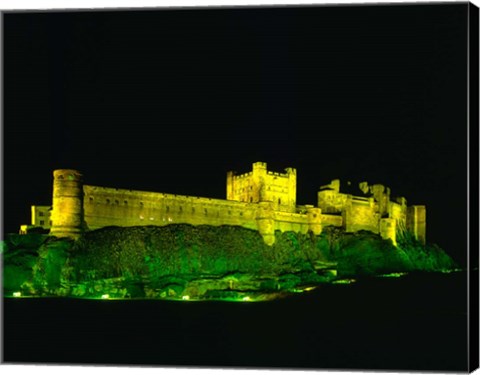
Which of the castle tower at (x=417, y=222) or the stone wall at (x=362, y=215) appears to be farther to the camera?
the stone wall at (x=362, y=215)

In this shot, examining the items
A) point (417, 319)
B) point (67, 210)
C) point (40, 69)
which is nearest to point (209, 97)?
point (40, 69)

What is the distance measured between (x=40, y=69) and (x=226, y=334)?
17.0 feet

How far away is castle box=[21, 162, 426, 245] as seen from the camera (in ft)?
51.2

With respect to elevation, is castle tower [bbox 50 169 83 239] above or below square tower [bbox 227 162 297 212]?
below

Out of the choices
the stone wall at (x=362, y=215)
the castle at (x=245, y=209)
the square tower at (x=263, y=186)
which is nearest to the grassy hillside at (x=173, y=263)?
the castle at (x=245, y=209)

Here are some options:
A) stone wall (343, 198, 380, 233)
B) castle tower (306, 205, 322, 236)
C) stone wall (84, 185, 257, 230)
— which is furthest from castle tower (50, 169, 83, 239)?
stone wall (343, 198, 380, 233)

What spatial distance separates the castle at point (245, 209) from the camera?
15.6 metres

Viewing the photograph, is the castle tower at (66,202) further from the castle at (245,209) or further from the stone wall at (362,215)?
the stone wall at (362,215)

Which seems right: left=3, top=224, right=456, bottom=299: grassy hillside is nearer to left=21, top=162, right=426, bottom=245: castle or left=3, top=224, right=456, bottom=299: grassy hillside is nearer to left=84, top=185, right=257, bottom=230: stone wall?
left=21, top=162, right=426, bottom=245: castle

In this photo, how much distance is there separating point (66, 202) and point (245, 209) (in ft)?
17.1

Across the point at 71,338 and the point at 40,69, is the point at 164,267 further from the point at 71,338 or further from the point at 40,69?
the point at 40,69

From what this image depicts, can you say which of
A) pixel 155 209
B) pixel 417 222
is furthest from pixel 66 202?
pixel 417 222

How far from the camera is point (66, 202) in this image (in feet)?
50.9

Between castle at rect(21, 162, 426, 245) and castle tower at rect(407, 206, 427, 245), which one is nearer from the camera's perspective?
castle at rect(21, 162, 426, 245)
